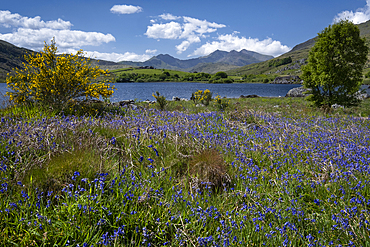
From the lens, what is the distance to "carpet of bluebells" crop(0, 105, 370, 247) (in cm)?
264

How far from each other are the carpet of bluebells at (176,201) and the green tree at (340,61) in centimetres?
1282

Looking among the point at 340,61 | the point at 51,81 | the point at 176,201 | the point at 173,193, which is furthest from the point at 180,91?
the point at 176,201

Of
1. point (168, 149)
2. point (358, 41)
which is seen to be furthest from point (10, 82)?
point (358, 41)

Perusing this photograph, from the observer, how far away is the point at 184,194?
3.63m

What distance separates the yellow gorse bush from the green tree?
16.2 meters

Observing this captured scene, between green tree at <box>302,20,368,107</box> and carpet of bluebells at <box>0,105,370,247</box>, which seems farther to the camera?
green tree at <box>302,20,368,107</box>

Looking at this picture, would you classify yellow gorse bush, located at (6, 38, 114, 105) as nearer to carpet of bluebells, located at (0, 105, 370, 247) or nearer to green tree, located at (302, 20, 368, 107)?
carpet of bluebells, located at (0, 105, 370, 247)

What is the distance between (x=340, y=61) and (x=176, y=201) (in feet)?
61.0

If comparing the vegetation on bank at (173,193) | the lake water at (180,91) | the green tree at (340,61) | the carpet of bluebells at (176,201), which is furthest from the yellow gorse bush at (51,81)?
the green tree at (340,61)

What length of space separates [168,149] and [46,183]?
2.61m

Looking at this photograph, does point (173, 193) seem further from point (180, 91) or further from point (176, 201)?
point (180, 91)

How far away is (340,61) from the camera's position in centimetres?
1611

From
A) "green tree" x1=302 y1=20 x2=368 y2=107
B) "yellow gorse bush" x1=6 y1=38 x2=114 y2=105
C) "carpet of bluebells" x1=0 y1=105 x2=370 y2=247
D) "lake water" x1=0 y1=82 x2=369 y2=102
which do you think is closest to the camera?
"carpet of bluebells" x1=0 y1=105 x2=370 y2=247

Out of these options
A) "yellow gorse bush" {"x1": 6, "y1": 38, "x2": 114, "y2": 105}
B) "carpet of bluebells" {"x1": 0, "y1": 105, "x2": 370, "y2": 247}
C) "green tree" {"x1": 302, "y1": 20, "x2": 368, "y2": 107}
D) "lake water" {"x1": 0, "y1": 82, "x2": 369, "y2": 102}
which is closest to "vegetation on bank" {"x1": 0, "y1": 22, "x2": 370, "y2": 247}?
"carpet of bluebells" {"x1": 0, "y1": 105, "x2": 370, "y2": 247}
